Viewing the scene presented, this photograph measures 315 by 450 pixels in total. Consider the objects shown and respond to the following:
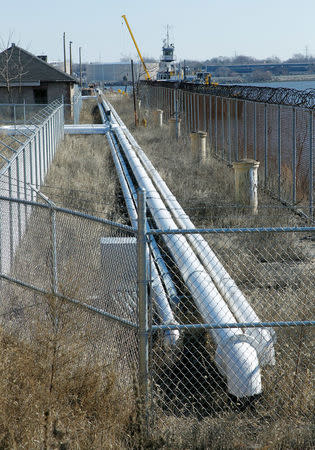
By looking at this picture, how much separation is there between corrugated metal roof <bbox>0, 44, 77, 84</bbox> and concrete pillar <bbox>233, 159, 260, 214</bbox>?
103ft

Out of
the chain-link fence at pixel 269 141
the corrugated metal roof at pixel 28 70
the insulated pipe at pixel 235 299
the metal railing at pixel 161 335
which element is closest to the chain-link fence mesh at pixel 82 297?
the metal railing at pixel 161 335


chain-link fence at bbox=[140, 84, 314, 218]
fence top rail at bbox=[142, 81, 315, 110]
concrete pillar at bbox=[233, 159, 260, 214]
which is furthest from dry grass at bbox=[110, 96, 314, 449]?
fence top rail at bbox=[142, 81, 315, 110]

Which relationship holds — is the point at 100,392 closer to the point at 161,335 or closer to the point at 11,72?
the point at 161,335

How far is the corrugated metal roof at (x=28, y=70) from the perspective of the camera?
1725 inches

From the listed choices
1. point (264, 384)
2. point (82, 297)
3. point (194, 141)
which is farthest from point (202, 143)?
point (264, 384)

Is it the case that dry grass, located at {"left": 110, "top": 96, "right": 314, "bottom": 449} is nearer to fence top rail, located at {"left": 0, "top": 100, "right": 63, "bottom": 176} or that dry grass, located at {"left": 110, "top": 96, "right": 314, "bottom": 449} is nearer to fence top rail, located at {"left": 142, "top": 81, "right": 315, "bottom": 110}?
fence top rail, located at {"left": 0, "top": 100, "right": 63, "bottom": 176}

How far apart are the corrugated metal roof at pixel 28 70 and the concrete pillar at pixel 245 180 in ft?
103

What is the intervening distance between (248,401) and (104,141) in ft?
78.9

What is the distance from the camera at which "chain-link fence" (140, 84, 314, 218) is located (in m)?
15.2

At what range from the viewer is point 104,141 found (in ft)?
96.4

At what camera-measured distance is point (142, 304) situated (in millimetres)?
5410

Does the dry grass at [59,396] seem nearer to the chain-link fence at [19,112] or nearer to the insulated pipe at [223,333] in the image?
the insulated pipe at [223,333]

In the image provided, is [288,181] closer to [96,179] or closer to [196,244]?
[96,179]

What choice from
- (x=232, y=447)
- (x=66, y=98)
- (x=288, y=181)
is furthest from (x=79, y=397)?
(x=66, y=98)
